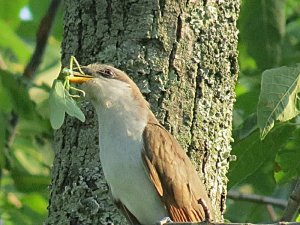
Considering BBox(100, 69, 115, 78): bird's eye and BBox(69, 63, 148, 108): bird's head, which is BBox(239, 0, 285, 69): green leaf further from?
BBox(100, 69, 115, 78): bird's eye

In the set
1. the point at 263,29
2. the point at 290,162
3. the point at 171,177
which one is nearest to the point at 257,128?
the point at 290,162

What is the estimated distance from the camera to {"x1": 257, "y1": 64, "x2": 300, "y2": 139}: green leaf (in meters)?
3.86

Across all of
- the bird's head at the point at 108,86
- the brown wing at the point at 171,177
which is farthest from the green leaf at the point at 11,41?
the brown wing at the point at 171,177

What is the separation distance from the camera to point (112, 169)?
4.18 m

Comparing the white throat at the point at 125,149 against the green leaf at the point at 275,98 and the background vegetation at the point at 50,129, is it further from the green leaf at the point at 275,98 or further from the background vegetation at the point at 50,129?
the green leaf at the point at 275,98

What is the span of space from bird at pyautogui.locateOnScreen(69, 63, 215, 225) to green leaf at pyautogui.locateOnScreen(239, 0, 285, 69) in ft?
4.61

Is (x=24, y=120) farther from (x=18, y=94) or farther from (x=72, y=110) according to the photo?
(x=72, y=110)

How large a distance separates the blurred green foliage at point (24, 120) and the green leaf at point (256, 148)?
1643mm

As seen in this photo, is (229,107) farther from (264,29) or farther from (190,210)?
(264,29)

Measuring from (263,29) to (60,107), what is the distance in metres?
2.33

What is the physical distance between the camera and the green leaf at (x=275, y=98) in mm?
3855

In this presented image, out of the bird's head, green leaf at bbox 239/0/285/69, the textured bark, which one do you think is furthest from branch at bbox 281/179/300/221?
green leaf at bbox 239/0/285/69

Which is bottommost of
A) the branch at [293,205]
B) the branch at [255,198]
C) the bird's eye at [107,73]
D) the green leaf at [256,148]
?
the branch at [255,198]

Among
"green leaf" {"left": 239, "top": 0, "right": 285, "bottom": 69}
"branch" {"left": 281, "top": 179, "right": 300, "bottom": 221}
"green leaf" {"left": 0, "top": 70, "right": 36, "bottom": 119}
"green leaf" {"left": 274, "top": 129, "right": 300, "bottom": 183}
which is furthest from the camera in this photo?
"green leaf" {"left": 0, "top": 70, "right": 36, "bottom": 119}
